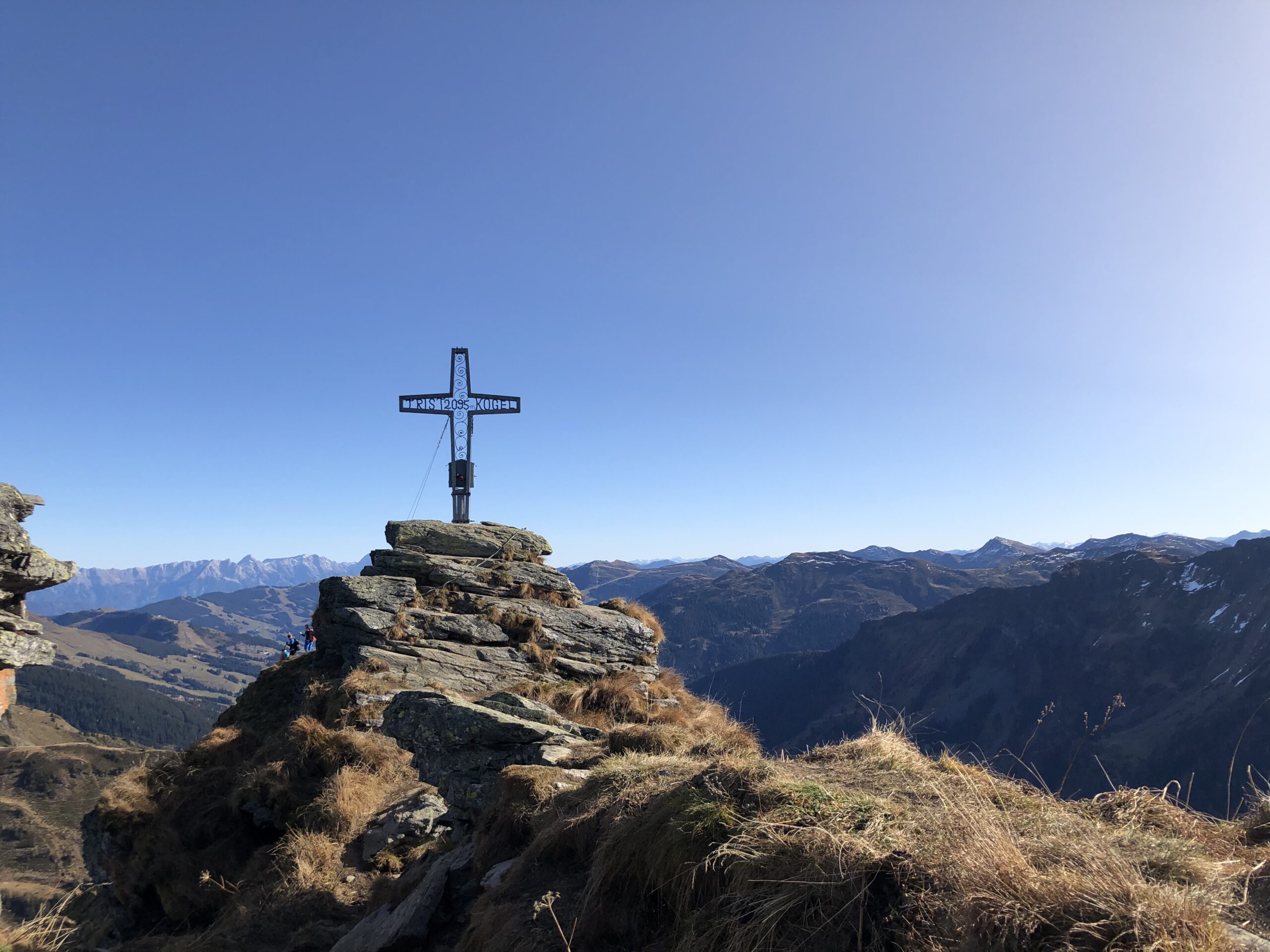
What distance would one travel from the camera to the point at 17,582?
1169 centimetres

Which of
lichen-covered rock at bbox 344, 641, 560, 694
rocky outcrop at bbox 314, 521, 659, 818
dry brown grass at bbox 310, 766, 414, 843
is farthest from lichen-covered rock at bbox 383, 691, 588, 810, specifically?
lichen-covered rock at bbox 344, 641, 560, 694

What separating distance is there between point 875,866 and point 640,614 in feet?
60.6

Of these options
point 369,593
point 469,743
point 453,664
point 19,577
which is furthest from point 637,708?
point 19,577

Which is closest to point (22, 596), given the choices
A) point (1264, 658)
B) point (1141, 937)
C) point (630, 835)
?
point (630, 835)

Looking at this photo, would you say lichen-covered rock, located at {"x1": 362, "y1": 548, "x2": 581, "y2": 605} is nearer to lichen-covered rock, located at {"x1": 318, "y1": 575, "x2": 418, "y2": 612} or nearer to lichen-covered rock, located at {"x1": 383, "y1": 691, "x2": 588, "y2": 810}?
lichen-covered rock, located at {"x1": 318, "y1": 575, "x2": 418, "y2": 612}

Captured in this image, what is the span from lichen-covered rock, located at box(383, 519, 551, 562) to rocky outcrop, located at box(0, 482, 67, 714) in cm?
1159

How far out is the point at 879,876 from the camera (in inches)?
175

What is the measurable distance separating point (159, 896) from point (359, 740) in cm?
532

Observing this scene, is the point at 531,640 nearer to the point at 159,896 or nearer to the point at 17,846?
the point at 159,896

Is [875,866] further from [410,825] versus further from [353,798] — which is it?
[353,798]

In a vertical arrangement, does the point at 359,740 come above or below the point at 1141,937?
below

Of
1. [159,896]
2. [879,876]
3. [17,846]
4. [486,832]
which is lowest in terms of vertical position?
[17,846]

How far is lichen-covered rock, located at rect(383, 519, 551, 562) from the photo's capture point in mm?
23781

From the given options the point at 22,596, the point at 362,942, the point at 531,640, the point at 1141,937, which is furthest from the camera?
the point at 531,640
